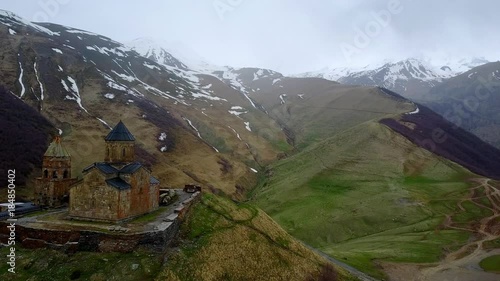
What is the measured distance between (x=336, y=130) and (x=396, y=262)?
97770 millimetres

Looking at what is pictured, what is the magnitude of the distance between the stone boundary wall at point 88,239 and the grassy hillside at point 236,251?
1846 mm

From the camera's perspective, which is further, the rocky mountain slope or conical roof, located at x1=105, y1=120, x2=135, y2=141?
the rocky mountain slope

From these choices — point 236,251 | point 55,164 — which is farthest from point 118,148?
point 236,251

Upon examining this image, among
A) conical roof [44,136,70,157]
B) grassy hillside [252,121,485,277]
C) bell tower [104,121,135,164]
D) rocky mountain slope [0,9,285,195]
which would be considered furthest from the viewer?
rocky mountain slope [0,9,285,195]

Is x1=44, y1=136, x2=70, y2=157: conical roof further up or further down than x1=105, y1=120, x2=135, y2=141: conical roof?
further down

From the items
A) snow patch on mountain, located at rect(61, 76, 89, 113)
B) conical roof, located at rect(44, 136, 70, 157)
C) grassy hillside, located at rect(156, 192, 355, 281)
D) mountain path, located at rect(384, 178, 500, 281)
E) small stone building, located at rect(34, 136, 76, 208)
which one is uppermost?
snow patch on mountain, located at rect(61, 76, 89, 113)

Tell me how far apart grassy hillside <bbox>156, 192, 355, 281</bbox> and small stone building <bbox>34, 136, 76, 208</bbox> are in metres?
14.2

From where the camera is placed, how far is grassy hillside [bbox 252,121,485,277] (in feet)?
199

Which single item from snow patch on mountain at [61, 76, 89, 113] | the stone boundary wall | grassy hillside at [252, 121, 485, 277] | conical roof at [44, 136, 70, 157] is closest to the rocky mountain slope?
snow patch on mountain at [61, 76, 89, 113]

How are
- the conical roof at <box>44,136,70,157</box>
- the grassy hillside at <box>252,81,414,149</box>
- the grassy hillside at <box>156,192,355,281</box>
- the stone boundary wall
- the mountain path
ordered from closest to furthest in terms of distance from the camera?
the stone boundary wall → the grassy hillside at <box>156,192,355,281</box> → the conical roof at <box>44,136,70,157</box> → the mountain path → the grassy hillside at <box>252,81,414,149</box>

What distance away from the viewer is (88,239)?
31.2 m

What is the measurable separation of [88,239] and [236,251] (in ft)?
38.7

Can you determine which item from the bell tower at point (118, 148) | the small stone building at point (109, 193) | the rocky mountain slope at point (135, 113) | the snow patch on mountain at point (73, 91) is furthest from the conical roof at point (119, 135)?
the snow patch on mountain at point (73, 91)

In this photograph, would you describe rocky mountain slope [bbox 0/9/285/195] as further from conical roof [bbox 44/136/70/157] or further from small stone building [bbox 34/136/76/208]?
small stone building [bbox 34/136/76/208]
